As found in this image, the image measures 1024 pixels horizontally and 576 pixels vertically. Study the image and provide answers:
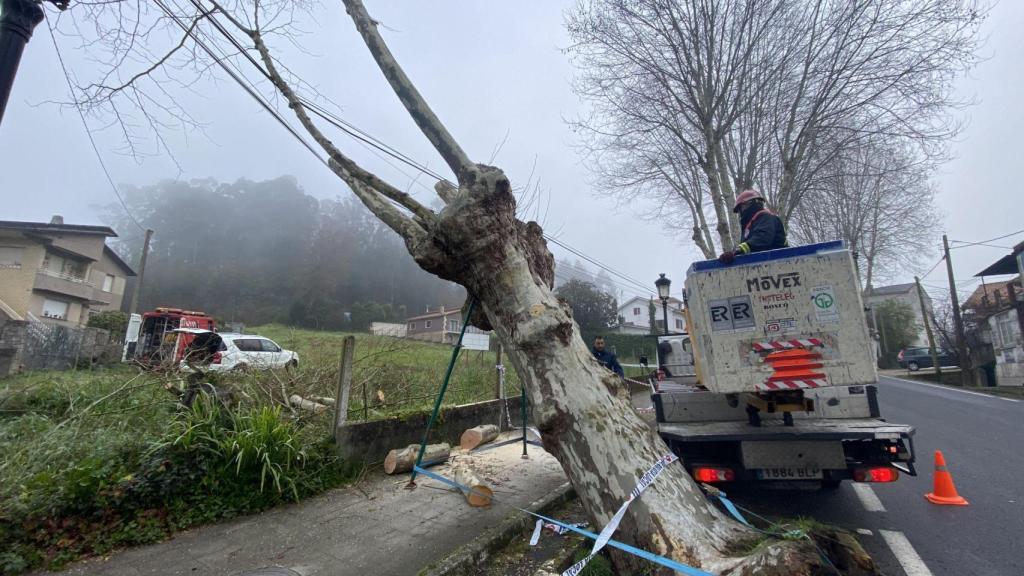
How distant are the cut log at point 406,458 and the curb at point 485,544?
5.10 feet

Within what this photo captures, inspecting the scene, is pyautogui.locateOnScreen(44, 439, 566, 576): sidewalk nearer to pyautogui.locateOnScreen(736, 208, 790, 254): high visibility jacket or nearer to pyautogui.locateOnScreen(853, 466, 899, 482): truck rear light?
pyautogui.locateOnScreen(853, 466, 899, 482): truck rear light

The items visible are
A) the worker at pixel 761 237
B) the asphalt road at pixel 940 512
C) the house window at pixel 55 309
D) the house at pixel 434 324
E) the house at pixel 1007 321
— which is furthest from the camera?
the house at pixel 434 324

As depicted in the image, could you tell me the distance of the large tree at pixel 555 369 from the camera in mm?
2418

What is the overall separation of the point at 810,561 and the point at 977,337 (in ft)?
110

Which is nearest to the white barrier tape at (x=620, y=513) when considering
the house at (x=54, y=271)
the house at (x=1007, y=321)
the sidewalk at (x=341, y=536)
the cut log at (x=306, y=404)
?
the sidewalk at (x=341, y=536)

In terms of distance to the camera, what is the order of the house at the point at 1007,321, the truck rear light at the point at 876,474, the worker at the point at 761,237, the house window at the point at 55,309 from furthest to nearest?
the house window at the point at 55,309 → the house at the point at 1007,321 → the worker at the point at 761,237 → the truck rear light at the point at 876,474

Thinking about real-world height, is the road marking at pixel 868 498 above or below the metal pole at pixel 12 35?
below

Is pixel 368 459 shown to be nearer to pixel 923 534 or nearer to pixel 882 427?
pixel 882 427

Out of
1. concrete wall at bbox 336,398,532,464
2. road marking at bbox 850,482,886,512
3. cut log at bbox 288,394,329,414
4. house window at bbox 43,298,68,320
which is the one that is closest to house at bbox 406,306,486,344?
house window at bbox 43,298,68,320

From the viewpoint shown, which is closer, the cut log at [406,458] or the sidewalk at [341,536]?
the sidewalk at [341,536]

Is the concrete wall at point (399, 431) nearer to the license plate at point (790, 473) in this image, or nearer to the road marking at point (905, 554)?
the license plate at point (790, 473)

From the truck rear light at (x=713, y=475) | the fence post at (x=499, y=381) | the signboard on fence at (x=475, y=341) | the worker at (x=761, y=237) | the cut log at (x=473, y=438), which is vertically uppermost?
the worker at (x=761, y=237)

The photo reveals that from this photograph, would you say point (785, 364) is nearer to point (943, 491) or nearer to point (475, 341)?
point (943, 491)

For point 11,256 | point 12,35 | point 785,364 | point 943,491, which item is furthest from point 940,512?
point 11,256
